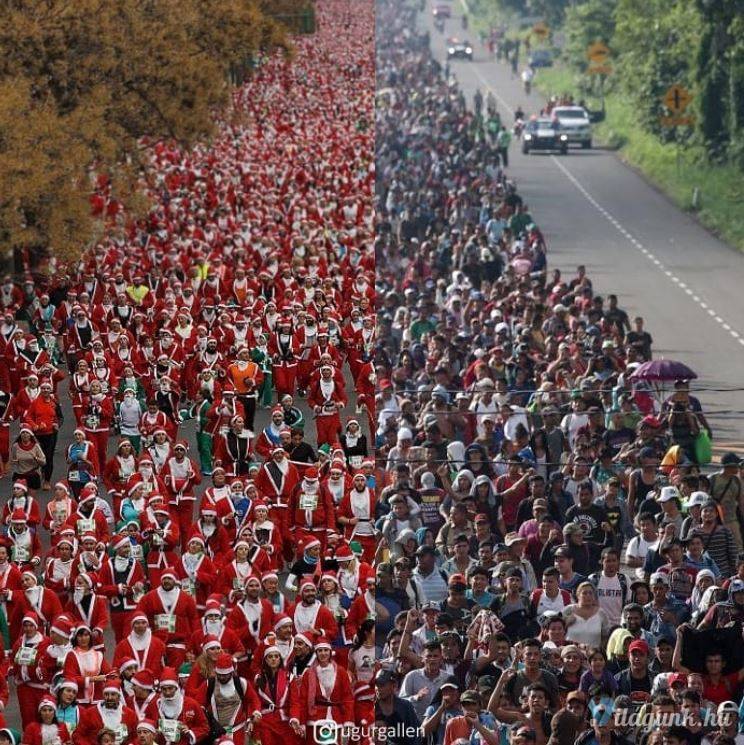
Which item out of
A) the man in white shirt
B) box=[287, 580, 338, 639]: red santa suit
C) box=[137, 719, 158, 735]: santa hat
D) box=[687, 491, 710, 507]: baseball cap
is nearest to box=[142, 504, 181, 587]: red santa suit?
box=[287, 580, 338, 639]: red santa suit

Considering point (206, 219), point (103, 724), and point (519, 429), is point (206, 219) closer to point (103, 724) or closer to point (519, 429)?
point (519, 429)

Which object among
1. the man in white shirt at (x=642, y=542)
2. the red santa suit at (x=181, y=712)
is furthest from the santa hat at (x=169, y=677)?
the man in white shirt at (x=642, y=542)

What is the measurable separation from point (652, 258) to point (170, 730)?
2972 cm

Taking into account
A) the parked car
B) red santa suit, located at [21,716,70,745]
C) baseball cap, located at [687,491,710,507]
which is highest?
baseball cap, located at [687,491,710,507]

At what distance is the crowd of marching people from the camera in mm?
14336

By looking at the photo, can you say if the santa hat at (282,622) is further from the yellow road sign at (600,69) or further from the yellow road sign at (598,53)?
the yellow road sign at (600,69)

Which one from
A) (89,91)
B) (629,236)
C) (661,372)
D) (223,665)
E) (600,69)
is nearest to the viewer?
(223,665)

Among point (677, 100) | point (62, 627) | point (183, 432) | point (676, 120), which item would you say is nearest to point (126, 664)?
point (62, 627)

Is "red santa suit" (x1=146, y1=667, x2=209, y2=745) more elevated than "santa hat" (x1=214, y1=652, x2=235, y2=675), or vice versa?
"santa hat" (x1=214, y1=652, x2=235, y2=675)

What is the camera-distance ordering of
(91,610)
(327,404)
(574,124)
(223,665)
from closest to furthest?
(223,665) < (91,610) < (327,404) < (574,124)

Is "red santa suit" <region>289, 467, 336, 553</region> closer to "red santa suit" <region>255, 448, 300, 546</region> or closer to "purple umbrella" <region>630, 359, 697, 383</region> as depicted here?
"red santa suit" <region>255, 448, 300, 546</region>

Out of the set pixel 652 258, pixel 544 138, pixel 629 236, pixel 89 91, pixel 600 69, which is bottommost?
pixel 544 138

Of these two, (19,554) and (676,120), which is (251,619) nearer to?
(19,554)

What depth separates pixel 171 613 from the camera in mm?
17062
